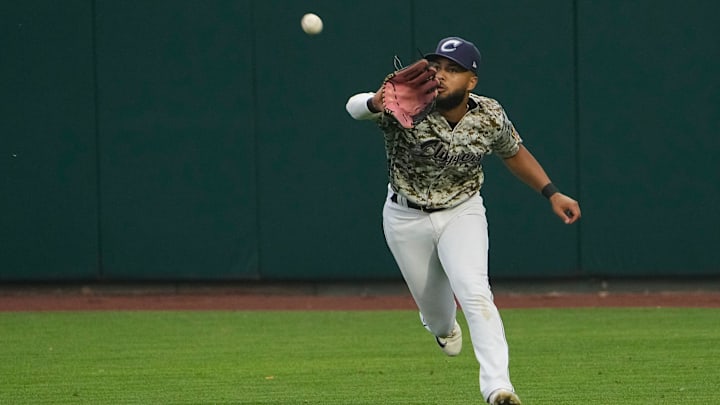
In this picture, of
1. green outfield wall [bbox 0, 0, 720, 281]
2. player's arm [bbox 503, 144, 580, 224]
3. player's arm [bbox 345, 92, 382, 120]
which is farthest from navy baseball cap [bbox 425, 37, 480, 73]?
green outfield wall [bbox 0, 0, 720, 281]

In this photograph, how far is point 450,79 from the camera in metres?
6.84

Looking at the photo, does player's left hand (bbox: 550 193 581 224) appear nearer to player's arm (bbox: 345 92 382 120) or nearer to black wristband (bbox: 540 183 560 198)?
black wristband (bbox: 540 183 560 198)

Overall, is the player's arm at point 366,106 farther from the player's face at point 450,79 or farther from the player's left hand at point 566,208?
the player's left hand at point 566,208

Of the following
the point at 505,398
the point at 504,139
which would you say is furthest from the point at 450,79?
the point at 505,398

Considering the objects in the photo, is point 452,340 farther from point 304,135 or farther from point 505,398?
point 304,135

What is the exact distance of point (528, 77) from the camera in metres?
14.5

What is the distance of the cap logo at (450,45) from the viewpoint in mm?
6852

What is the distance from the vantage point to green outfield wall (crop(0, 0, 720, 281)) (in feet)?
47.2

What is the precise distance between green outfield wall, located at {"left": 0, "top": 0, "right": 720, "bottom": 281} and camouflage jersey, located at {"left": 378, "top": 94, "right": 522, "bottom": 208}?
7.44 meters

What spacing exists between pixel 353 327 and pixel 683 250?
4.33 metres

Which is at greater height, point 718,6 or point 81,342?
point 718,6

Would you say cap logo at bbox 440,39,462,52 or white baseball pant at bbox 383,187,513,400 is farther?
cap logo at bbox 440,39,462,52

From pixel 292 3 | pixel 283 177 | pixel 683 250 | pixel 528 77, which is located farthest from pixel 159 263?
pixel 683 250

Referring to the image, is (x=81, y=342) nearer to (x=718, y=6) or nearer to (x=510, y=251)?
(x=510, y=251)
